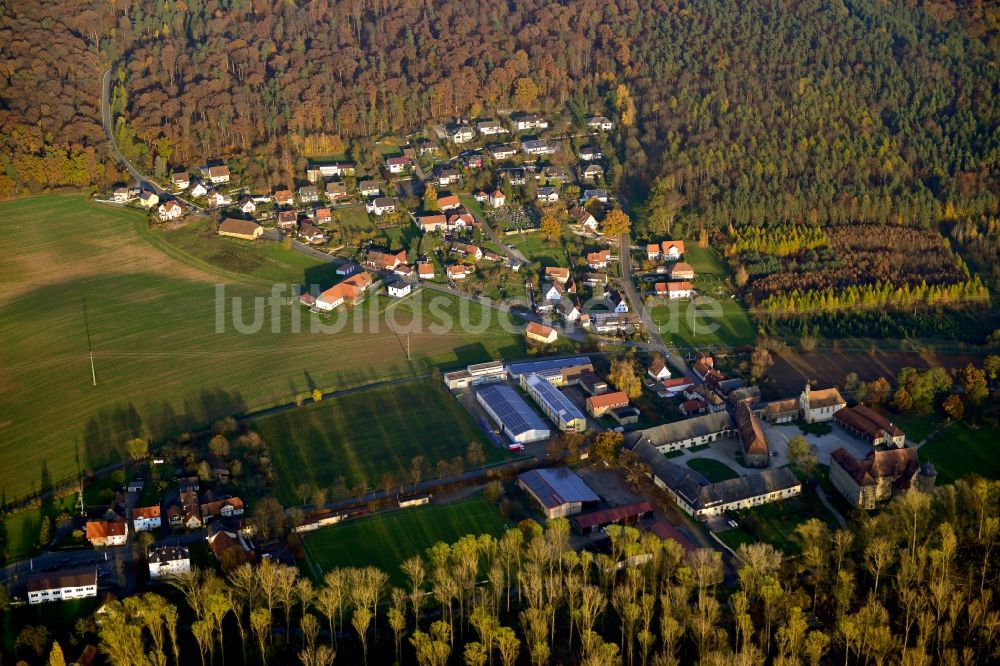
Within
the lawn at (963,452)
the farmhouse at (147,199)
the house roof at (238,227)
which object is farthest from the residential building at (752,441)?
the farmhouse at (147,199)

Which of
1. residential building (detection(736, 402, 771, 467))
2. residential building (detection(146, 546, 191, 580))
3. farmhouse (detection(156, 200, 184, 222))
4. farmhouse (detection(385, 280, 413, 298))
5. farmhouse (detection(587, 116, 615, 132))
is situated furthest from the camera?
farmhouse (detection(587, 116, 615, 132))

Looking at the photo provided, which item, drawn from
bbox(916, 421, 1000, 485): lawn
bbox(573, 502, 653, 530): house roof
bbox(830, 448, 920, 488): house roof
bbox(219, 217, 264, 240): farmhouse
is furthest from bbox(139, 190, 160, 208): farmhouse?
bbox(916, 421, 1000, 485): lawn

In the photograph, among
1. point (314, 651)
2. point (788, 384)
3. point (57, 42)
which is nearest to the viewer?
point (314, 651)

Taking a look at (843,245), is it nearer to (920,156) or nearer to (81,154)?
(920,156)

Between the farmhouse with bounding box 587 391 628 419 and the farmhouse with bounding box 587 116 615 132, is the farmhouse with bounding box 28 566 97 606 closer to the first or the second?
the farmhouse with bounding box 587 391 628 419

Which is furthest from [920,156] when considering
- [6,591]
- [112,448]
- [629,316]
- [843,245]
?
[6,591]

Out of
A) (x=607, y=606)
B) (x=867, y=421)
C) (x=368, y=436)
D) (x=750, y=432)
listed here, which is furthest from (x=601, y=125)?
(x=607, y=606)
